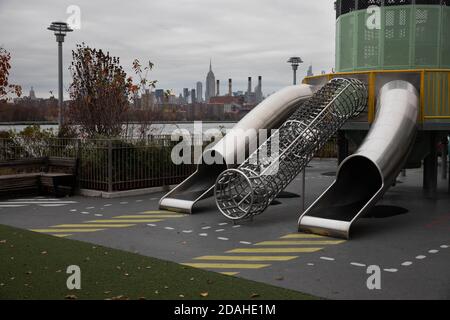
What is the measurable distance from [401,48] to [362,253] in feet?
36.1

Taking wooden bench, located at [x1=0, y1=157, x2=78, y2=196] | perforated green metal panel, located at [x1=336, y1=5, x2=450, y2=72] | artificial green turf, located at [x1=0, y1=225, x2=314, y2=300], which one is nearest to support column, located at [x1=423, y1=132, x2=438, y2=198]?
perforated green metal panel, located at [x1=336, y1=5, x2=450, y2=72]

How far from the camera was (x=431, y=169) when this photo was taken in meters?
16.2

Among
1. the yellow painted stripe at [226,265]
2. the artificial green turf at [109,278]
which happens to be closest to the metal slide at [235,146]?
the artificial green turf at [109,278]

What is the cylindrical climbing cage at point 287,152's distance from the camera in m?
12.2

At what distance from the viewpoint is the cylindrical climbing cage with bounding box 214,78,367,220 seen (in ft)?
40.1

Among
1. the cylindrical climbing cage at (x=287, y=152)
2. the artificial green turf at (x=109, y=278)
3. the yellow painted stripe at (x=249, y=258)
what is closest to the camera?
the artificial green turf at (x=109, y=278)

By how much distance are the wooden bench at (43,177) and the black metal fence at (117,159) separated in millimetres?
363

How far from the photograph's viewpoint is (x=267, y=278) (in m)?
7.90

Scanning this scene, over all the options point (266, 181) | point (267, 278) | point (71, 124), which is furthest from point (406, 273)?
point (71, 124)

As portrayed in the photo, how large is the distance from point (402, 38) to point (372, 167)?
6.80 metres

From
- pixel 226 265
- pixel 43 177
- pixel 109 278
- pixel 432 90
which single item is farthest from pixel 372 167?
pixel 43 177

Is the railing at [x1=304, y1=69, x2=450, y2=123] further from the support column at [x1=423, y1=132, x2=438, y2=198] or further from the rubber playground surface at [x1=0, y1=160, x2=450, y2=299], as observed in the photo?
the rubber playground surface at [x1=0, y1=160, x2=450, y2=299]

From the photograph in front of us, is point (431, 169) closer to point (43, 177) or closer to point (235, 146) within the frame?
point (235, 146)

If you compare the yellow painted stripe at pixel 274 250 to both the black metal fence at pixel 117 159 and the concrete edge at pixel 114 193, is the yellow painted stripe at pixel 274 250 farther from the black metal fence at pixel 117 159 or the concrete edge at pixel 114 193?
the black metal fence at pixel 117 159
